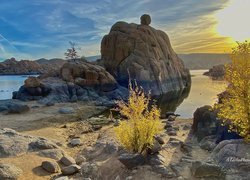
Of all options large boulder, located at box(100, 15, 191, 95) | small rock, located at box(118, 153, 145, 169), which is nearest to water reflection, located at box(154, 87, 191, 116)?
large boulder, located at box(100, 15, 191, 95)

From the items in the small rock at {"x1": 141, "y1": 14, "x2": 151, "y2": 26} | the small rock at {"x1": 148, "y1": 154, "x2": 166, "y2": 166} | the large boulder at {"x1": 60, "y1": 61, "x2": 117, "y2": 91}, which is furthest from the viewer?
the small rock at {"x1": 141, "y1": 14, "x2": 151, "y2": 26}

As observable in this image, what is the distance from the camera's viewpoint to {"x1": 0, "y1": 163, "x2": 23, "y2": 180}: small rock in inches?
402

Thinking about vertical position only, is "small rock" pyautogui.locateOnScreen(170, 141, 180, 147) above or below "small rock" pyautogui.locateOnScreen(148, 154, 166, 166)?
below

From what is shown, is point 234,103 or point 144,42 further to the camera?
point 144,42

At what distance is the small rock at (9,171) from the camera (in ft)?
33.5

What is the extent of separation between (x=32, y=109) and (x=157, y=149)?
21945mm

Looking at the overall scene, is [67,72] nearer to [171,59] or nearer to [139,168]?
[171,59]

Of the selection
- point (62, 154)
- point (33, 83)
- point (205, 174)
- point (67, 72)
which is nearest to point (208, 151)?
point (205, 174)

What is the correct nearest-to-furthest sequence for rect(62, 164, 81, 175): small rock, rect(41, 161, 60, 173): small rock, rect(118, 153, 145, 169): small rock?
rect(118, 153, 145, 169): small rock < rect(62, 164, 81, 175): small rock < rect(41, 161, 60, 173): small rock

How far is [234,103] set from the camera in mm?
11531

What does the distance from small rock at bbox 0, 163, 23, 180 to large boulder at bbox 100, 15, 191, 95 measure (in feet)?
145

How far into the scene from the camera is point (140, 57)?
59.8m

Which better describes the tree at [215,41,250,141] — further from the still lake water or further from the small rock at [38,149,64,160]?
the small rock at [38,149,64,160]

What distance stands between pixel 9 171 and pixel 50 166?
5.41 feet
